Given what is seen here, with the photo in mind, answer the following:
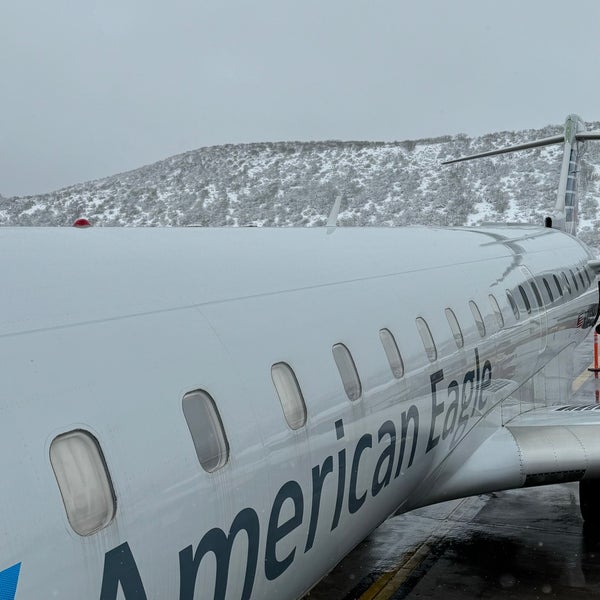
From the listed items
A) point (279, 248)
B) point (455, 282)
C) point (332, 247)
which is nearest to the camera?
point (279, 248)

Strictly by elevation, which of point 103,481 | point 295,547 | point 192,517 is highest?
point 103,481

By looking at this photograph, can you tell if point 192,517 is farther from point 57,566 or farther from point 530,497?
point 530,497

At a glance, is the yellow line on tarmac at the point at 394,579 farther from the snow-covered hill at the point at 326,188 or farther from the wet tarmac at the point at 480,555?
the snow-covered hill at the point at 326,188

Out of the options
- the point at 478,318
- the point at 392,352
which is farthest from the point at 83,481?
the point at 478,318

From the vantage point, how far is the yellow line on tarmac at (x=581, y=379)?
15.6 m

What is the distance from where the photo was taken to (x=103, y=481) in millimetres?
2838

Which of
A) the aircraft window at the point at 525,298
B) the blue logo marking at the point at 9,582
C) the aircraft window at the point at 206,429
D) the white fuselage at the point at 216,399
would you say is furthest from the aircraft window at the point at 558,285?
the blue logo marking at the point at 9,582

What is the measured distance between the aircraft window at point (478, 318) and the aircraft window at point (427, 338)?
1.34m

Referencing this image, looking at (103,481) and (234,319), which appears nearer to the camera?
(103,481)

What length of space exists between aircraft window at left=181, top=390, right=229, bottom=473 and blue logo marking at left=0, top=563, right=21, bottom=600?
3.48ft

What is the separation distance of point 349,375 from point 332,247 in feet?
4.65

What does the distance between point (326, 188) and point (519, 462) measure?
106877mm

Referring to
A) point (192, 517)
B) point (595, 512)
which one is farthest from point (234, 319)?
point (595, 512)

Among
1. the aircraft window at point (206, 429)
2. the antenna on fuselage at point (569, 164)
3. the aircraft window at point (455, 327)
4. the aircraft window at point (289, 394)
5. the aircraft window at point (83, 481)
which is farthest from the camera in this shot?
the antenna on fuselage at point (569, 164)
